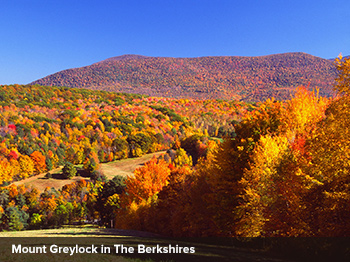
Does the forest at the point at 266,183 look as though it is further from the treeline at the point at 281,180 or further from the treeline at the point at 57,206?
the treeline at the point at 57,206

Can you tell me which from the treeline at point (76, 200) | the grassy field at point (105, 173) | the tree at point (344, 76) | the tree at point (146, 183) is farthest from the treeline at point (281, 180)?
the grassy field at point (105, 173)

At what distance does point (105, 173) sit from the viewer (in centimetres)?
13638

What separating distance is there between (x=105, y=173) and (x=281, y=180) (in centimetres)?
12114

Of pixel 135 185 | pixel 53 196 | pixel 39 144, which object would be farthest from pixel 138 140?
pixel 135 185

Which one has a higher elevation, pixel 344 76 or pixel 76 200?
pixel 344 76

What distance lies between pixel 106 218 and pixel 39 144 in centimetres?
9802

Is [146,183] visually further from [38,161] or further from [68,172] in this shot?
[38,161]

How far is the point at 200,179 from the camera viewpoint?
35.9m

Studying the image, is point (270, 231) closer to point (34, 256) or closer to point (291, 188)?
point (291, 188)

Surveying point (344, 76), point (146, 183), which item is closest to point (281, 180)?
point (344, 76)

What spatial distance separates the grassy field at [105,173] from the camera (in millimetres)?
121488

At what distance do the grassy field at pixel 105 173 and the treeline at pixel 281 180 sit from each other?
3872 inches

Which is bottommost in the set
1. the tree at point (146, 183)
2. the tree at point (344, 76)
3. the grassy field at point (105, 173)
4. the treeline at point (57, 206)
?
the treeline at point (57, 206)

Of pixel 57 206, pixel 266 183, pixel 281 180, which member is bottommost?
pixel 57 206
